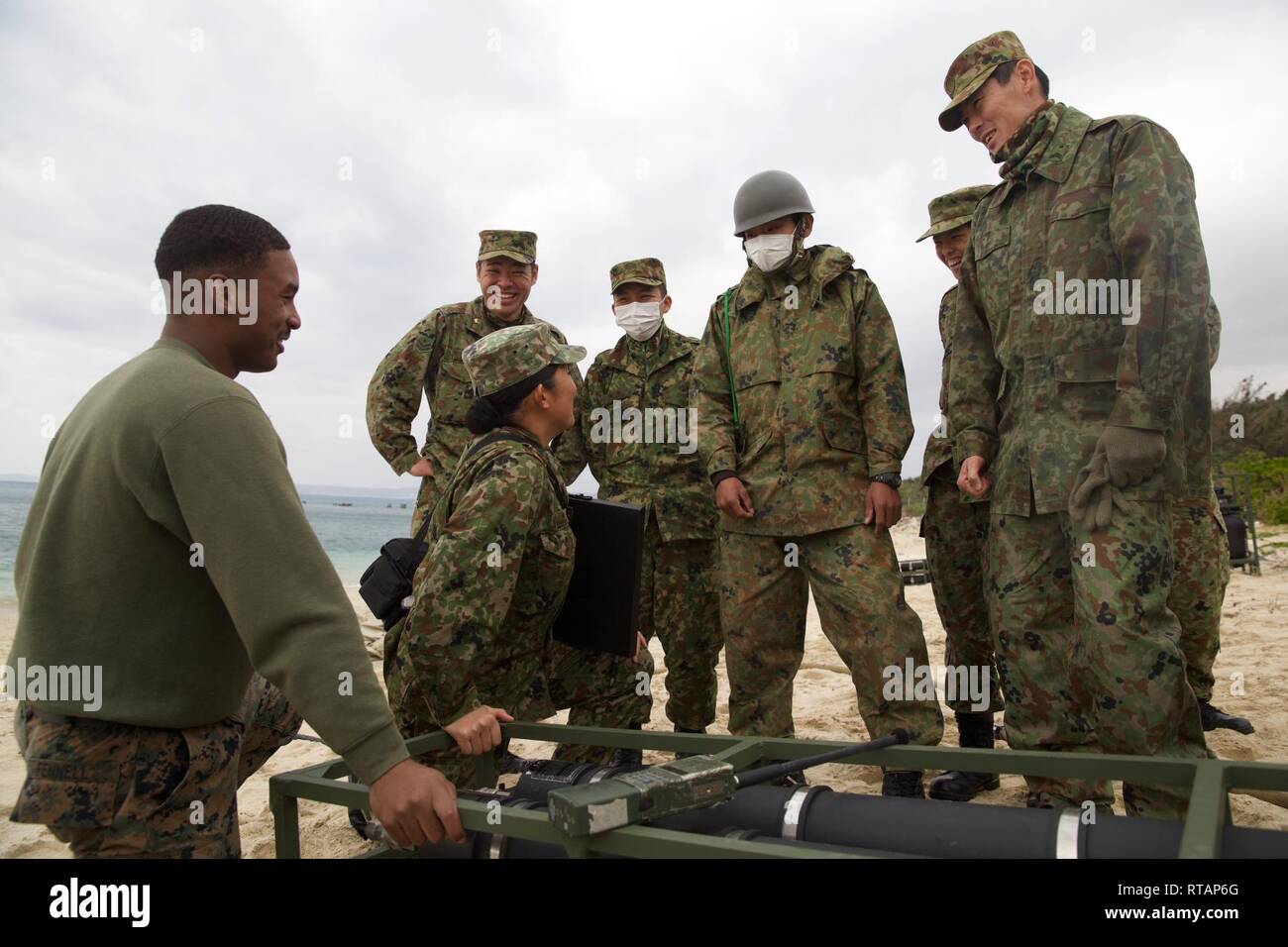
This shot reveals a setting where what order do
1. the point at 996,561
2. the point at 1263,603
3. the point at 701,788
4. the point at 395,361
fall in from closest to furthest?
the point at 701,788, the point at 996,561, the point at 395,361, the point at 1263,603

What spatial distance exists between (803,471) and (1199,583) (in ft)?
6.50

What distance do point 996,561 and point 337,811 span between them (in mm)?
2813

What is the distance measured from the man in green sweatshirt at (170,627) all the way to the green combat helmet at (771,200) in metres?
2.46

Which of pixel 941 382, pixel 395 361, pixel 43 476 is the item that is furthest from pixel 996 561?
pixel 395 361

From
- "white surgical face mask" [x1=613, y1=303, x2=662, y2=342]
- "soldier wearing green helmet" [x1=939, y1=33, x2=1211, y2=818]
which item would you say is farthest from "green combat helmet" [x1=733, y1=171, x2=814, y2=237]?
"white surgical face mask" [x1=613, y1=303, x2=662, y2=342]

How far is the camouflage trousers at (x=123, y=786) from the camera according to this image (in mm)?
1694

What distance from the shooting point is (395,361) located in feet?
14.8

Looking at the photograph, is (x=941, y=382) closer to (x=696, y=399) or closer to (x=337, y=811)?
(x=696, y=399)

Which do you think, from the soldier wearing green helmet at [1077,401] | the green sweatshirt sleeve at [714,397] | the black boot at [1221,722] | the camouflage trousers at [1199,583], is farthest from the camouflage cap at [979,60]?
the black boot at [1221,722]

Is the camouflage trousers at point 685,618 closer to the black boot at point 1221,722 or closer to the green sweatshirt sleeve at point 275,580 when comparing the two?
the black boot at point 1221,722

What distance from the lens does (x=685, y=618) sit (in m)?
4.14

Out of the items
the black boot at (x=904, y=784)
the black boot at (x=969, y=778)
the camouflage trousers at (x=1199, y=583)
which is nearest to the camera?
the black boot at (x=904, y=784)

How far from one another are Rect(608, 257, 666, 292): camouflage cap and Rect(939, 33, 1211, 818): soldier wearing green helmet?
178 cm

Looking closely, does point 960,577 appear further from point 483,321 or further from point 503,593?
point 483,321
